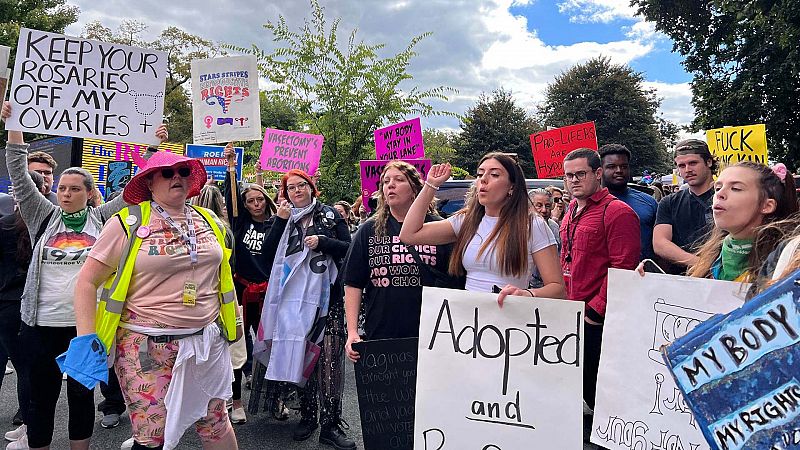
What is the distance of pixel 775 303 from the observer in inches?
57.2

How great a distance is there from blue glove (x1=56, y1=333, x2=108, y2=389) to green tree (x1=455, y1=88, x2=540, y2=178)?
105ft

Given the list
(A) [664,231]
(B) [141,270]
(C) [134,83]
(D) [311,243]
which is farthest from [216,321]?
(A) [664,231]

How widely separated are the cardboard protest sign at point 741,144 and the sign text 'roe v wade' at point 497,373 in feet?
16.1

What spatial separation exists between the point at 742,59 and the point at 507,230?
17030 mm

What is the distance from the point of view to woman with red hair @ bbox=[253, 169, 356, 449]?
389cm

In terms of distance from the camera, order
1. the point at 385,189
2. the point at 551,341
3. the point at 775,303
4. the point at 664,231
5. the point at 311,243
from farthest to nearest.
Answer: the point at 311,243
the point at 664,231
the point at 385,189
the point at 551,341
the point at 775,303

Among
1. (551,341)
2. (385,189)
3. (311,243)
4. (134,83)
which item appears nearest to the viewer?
(551,341)

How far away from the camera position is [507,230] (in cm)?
263

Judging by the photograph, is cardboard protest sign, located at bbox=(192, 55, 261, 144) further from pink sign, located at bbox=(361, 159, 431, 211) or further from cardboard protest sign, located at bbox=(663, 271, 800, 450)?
cardboard protest sign, located at bbox=(663, 271, 800, 450)

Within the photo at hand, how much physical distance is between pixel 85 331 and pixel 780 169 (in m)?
3.25

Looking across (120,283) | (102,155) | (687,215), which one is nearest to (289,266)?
(120,283)

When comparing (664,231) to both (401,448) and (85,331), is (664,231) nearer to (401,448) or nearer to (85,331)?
(401,448)

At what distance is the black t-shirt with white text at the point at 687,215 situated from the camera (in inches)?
139

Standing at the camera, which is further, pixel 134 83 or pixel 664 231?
pixel 134 83
